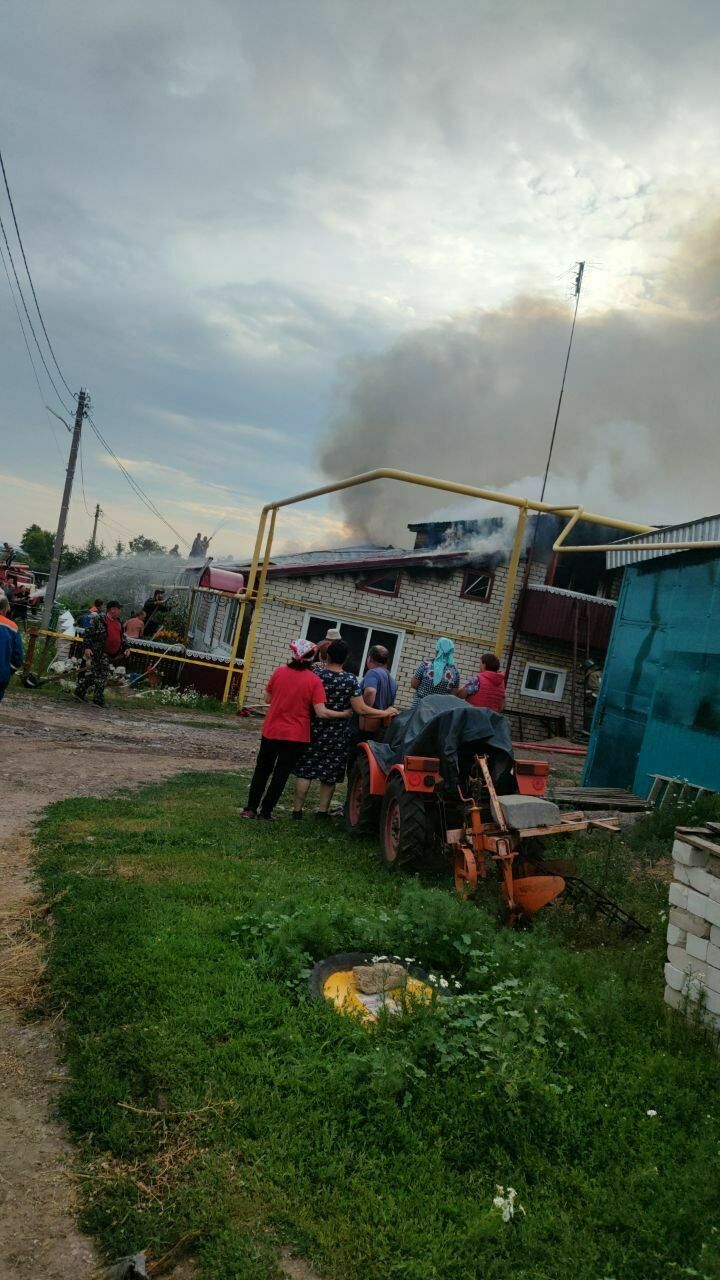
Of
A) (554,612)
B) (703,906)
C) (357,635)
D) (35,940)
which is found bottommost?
(35,940)

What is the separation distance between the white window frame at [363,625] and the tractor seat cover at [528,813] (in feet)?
44.0

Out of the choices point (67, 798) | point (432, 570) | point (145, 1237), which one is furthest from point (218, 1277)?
point (432, 570)

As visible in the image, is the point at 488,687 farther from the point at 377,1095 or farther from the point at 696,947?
the point at 377,1095

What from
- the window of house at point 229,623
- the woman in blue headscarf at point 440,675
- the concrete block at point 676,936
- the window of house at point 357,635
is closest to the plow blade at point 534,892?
the concrete block at point 676,936

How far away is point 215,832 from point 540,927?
9.73 ft

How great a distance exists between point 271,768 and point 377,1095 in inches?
191

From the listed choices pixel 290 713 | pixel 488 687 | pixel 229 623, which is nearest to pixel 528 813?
pixel 290 713

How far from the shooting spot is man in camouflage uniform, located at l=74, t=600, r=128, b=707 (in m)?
14.5

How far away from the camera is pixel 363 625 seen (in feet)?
64.6

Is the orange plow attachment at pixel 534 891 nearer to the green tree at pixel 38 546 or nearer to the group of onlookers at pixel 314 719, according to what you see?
the group of onlookers at pixel 314 719

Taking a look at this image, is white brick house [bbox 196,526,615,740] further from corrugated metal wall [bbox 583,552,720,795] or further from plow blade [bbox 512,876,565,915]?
plow blade [bbox 512,876,565,915]

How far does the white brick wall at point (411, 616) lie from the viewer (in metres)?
19.1

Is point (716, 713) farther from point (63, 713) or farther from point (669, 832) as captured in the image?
point (63, 713)

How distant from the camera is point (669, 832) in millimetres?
8211
